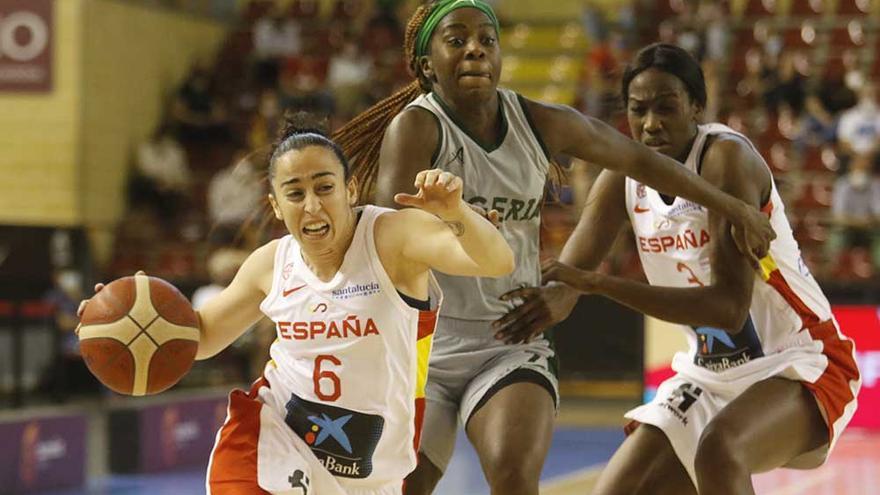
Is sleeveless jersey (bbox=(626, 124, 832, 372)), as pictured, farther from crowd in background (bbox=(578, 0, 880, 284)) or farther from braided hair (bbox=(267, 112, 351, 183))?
crowd in background (bbox=(578, 0, 880, 284))

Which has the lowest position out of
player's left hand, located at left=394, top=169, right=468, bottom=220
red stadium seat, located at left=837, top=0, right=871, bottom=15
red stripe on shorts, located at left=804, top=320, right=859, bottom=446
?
red stripe on shorts, located at left=804, top=320, right=859, bottom=446

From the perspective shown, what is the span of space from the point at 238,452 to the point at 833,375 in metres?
1.84

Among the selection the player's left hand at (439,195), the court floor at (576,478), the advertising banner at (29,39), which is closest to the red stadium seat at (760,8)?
the court floor at (576,478)

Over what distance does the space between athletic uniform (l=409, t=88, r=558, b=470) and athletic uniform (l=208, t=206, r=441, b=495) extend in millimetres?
344

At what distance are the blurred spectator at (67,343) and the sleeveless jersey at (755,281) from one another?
798cm

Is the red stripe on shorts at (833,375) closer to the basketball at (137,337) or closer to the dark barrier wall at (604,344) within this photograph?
the basketball at (137,337)

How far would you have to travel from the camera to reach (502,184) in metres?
4.19

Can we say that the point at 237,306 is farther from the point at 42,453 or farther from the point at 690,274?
the point at 42,453

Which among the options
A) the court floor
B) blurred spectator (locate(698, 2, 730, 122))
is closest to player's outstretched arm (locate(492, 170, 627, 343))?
the court floor

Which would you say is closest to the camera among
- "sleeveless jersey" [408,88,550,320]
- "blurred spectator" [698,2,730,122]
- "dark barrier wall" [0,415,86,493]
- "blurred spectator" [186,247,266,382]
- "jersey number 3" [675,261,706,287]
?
"sleeveless jersey" [408,88,550,320]

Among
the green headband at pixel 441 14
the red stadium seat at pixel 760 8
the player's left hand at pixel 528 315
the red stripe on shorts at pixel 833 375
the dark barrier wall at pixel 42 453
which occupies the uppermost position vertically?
the red stadium seat at pixel 760 8

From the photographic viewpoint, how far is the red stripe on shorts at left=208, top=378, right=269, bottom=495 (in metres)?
3.78

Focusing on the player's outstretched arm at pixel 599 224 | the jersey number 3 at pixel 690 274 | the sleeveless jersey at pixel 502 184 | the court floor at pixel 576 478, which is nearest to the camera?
the sleeveless jersey at pixel 502 184

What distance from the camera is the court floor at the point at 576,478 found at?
8.41m
